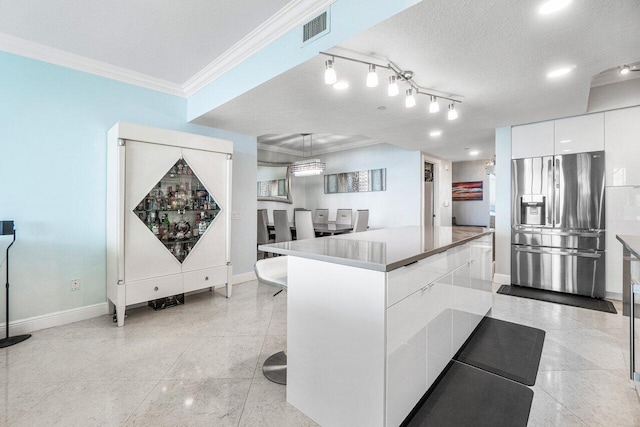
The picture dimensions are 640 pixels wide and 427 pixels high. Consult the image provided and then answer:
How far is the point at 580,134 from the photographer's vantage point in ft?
11.7

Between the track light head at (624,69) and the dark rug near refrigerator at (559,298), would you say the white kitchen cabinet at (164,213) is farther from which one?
the track light head at (624,69)

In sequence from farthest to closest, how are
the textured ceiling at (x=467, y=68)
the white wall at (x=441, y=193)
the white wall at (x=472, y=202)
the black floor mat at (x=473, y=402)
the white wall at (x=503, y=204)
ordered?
the white wall at (x=472, y=202)
the white wall at (x=441, y=193)
the white wall at (x=503, y=204)
the textured ceiling at (x=467, y=68)
the black floor mat at (x=473, y=402)

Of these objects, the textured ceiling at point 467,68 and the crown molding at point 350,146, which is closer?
the textured ceiling at point 467,68

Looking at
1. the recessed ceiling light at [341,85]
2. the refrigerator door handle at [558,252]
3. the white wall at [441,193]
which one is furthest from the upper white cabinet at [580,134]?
the recessed ceiling light at [341,85]

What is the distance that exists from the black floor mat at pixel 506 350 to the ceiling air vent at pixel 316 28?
2.62 metres

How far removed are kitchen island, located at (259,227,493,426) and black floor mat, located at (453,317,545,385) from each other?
0.51 meters

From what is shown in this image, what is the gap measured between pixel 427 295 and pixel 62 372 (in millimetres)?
2511

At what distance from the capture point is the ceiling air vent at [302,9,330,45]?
6.63 ft

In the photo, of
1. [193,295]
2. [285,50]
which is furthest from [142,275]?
[285,50]

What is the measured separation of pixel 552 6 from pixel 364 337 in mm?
2113

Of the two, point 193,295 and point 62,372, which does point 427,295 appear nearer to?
point 62,372

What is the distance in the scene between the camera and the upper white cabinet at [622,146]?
3.28 m

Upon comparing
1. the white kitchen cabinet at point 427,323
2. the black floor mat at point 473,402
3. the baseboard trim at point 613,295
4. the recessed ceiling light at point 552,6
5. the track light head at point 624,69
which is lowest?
the black floor mat at point 473,402

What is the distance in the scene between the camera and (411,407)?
147 cm
